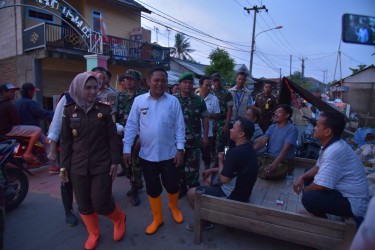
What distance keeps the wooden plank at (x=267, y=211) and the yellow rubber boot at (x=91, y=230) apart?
1183 millimetres

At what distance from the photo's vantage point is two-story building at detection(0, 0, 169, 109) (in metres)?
10.9

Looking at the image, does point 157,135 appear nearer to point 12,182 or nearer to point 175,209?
point 175,209

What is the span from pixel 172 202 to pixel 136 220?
528 millimetres

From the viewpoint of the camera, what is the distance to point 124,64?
13.8m

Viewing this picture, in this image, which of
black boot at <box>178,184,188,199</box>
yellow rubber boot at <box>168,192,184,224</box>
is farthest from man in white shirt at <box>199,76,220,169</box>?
yellow rubber boot at <box>168,192,184,224</box>

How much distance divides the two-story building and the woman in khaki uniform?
8.39 m

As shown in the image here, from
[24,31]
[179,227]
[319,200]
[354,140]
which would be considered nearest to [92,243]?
[179,227]

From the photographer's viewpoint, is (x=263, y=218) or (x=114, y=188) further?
(x=114, y=188)

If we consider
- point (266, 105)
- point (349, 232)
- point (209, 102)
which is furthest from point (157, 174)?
point (266, 105)

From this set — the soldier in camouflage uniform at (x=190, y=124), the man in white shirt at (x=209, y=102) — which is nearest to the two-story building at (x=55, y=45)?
the man in white shirt at (x=209, y=102)

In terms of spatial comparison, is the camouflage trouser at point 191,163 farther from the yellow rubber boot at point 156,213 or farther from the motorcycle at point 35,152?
the motorcycle at point 35,152

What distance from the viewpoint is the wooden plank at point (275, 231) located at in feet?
7.82

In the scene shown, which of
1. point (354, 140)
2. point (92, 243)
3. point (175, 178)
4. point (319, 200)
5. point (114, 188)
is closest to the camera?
point (319, 200)

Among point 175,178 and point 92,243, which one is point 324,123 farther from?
point 92,243
